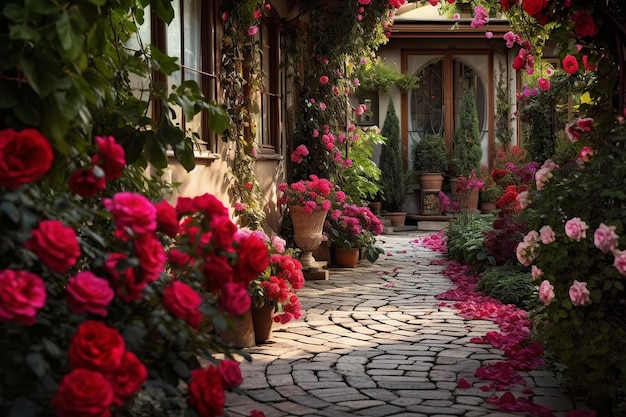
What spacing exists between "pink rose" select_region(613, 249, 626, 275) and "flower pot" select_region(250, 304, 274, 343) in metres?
2.68

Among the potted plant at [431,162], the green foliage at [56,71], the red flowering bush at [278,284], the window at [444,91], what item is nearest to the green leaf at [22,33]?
the green foliage at [56,71]

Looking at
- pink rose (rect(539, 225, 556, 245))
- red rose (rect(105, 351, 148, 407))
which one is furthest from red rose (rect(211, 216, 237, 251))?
pink rose (rect(539, 225, 556, 245))

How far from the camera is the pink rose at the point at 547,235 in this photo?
158 inches

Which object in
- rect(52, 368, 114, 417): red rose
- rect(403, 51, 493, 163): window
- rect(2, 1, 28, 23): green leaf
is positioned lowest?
rect(52, 368, 114, 417): red rose

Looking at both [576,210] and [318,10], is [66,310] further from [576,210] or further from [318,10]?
[318,10]

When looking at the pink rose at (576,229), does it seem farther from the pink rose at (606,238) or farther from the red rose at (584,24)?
the red rose at (584,24)

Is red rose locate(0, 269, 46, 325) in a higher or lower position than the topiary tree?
lower

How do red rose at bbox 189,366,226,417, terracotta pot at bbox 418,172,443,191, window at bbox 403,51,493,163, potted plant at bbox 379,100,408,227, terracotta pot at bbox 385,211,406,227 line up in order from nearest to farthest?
1. red rose at bbox 189,366,226,417
2. terracotta pot at bbox 385,211,406,227
3. potted plant at bbox 379,100,408,227
4. terracotta pot at bbox 418,172,443,191
5. window at bbox 403,51,493,163

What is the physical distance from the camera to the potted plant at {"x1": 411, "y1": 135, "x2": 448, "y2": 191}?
54.0ft

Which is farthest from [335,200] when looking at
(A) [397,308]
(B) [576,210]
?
(B) [576,210]

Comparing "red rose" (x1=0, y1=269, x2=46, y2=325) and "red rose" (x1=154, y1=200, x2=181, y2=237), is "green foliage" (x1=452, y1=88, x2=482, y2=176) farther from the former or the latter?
"red rose" (x1=0, y1=269, x2=46, y2=325)

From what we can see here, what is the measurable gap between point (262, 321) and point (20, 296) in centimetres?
380

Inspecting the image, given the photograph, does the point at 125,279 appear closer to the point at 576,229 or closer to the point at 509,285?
the point at 576,229

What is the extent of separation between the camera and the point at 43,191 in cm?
269
